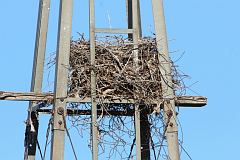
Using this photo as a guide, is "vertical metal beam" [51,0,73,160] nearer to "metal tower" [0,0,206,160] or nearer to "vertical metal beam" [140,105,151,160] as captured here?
"metal tower" [0,0,206,160]

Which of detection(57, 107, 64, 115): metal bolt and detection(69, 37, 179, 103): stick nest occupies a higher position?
detection(69, 37, 179, 103): stick nest

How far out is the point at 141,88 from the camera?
6.21m

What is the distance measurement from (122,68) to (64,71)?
0.54 meters

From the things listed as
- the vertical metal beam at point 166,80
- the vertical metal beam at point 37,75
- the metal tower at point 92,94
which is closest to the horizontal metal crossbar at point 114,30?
the metal tower at point 92,94

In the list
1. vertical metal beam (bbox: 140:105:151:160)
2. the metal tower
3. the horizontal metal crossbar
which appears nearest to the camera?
the metal tower

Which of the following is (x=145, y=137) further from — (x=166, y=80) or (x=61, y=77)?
(x=61, y=77)

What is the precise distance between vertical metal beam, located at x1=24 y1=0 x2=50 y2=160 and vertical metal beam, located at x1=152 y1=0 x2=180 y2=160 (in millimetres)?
1137

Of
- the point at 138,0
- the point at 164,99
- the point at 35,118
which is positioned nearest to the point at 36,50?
the point at 35,118

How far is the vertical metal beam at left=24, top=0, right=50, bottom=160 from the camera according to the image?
684 cm

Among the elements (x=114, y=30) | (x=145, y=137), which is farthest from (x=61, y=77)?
(x=145, y=137)

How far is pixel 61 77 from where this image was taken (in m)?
6.08

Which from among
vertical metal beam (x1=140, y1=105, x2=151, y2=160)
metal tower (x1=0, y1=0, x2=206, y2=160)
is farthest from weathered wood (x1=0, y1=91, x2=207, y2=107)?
vertical metal beam (x1=140, y1=105, x2=151, y2=160)

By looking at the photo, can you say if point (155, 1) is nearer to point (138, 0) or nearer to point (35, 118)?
point (138, 0)

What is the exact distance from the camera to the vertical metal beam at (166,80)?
5.99 m
